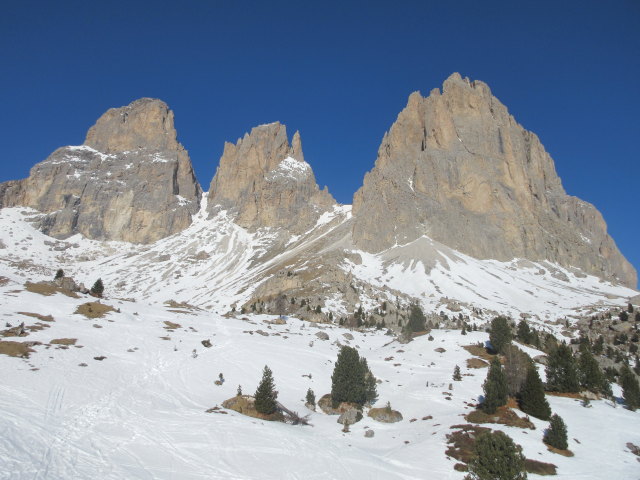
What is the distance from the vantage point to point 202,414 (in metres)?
22.1

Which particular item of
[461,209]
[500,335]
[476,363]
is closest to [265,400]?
[476,363]

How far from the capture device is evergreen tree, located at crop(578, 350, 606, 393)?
114 ft

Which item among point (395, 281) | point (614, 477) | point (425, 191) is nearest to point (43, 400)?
point (614, 477)

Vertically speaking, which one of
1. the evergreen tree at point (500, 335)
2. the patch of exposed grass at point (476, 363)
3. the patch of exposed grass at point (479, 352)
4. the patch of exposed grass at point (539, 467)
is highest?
the evergreen tree at point (500, 335)

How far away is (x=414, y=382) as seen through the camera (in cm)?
3625

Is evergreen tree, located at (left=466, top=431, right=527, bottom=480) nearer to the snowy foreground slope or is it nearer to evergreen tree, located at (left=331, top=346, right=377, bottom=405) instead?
the snowy foreground slope

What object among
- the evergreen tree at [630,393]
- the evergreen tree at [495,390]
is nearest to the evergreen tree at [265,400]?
the evergreen tree at [495,390]

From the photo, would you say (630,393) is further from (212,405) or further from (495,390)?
(212,405)

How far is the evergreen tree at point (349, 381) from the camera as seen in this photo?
29344 millimetres

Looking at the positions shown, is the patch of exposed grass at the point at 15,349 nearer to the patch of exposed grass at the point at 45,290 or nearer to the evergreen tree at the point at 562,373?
the patch of exposed grass at the point at 45,290

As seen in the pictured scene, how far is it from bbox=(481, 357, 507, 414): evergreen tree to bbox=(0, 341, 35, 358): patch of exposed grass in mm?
27661

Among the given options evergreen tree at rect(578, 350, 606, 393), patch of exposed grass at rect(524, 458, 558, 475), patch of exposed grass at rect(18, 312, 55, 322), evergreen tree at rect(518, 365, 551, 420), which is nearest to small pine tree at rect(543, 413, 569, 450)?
patch of exposed grass at rect(524, 458, 558, 475)

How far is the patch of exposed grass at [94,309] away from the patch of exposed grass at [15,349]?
35.4 feet

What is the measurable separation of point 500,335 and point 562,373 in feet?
23.8
